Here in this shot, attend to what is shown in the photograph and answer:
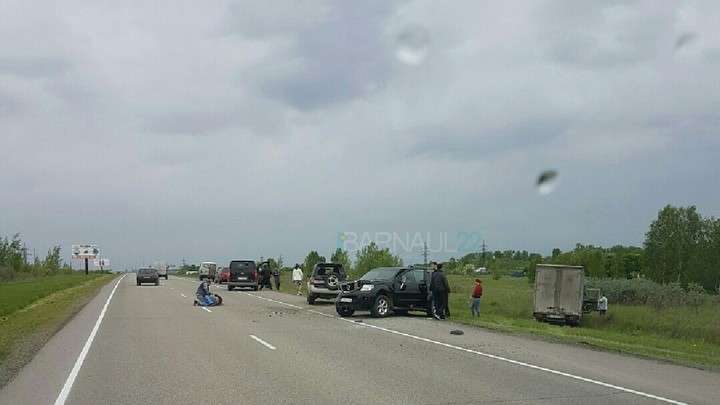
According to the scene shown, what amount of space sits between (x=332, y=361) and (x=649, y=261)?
98.7m

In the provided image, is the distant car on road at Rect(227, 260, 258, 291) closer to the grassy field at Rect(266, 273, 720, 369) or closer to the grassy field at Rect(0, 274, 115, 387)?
the grassy field at Rect(0, 274, 115, 387)

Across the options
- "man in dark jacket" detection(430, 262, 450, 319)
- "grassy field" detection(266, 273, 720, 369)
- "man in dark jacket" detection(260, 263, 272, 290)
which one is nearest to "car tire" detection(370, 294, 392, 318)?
"man in dark jacket" detection(430, 262, 450, 319)

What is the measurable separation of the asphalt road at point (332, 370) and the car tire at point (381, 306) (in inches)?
172

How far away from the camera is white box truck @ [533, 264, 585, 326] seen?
99.0ft

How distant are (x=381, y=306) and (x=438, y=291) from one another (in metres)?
2.02

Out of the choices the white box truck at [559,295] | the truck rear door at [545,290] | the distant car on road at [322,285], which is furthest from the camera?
the distant car on road at [322,285]

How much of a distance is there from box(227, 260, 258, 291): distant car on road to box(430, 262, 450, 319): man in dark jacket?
85.8ft

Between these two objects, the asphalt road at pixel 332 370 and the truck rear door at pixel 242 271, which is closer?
the asphalt road at pixel 332 370

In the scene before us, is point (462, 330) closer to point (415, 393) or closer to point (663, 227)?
point (415, 393)

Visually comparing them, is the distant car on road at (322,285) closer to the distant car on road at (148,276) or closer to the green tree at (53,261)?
the distant car on road at (148,276)

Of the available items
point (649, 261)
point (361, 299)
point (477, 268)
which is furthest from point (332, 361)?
point (477, 268)

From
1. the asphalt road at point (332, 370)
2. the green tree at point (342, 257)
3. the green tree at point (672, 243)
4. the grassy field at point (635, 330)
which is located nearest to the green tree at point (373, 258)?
the green tree at point (342, 257)

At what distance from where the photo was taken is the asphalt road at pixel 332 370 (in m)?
9.27

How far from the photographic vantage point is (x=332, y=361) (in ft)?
40.9
